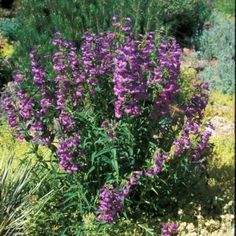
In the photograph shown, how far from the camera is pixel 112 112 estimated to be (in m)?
4.63

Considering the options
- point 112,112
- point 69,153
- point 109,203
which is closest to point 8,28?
point 112,112

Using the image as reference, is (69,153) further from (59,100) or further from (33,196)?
(33,196)

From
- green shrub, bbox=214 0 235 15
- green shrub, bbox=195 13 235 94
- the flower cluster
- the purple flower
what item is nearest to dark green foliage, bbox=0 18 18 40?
green shrub, bbox=195 13 235 94

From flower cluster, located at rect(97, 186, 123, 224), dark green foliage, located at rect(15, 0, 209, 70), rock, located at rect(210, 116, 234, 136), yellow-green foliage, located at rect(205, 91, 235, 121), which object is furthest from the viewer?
yellow-green foliage, located at rect(205, 91, 235, 121)

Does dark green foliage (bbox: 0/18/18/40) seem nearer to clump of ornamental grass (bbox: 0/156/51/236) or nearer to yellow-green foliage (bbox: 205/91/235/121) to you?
yellow-green foliage (bbox: 205/91/235/121)

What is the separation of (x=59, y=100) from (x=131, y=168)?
749 millimetres

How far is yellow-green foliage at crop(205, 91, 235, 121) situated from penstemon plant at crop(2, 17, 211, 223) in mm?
3477

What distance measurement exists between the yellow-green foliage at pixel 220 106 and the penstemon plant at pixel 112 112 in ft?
11.4

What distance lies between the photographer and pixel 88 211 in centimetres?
470

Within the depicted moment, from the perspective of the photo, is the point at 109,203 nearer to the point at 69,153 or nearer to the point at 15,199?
the point at 69,153

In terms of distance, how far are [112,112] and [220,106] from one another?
164 inches

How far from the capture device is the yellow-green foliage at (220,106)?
818 cm

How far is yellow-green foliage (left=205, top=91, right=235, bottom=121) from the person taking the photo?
8.18m

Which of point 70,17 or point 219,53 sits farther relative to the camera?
point 219,53
